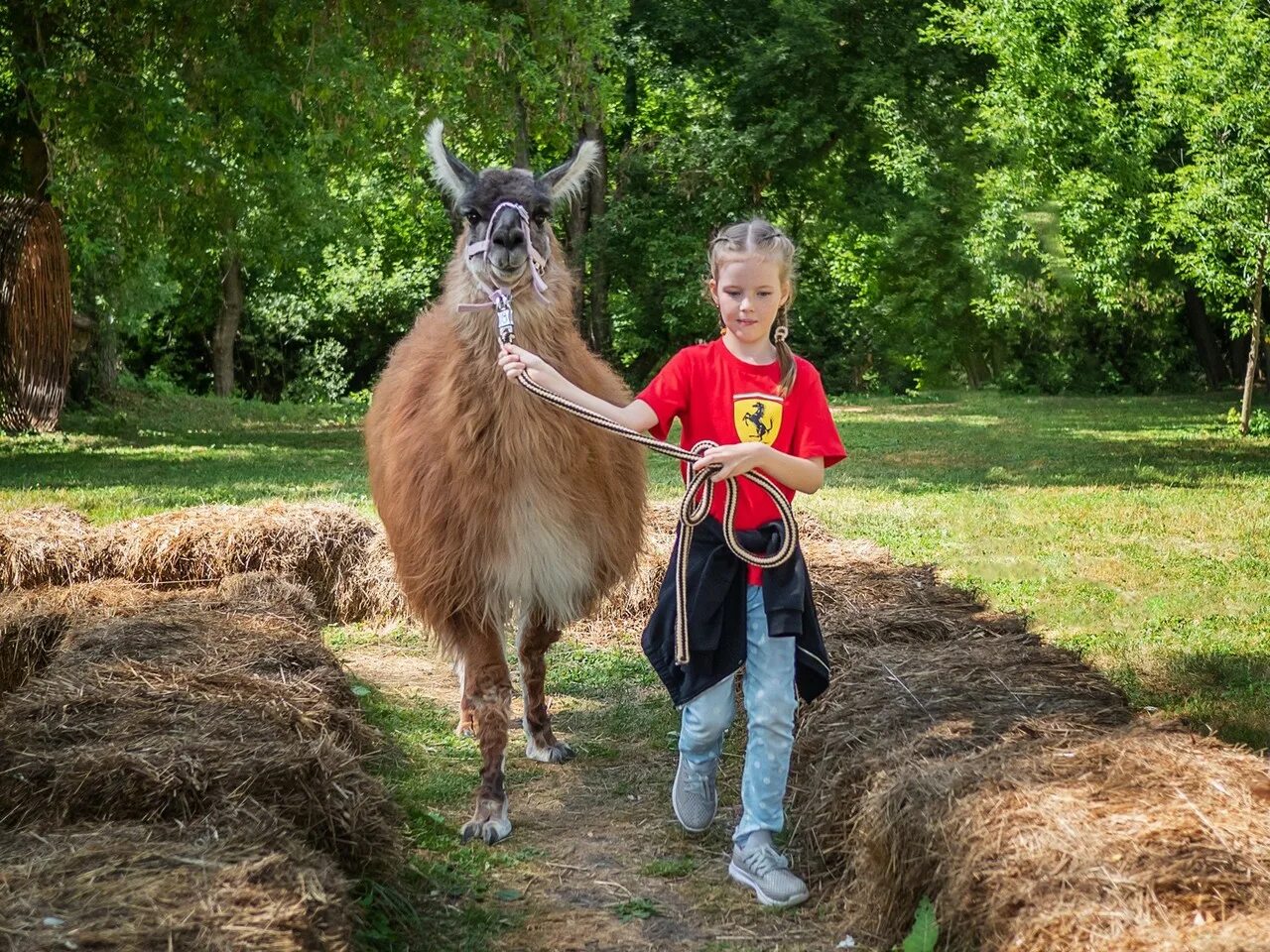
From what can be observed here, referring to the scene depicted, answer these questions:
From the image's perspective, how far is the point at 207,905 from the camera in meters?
2.83

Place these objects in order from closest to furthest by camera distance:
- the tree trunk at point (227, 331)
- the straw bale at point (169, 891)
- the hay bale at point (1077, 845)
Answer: the straw bale at point (169, 891) → the hay bale at point (1077, 845) → the tree trunk at point (227, 331)

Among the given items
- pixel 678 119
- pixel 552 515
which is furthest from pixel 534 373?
pixel 678 119

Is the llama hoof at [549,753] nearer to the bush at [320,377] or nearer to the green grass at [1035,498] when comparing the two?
the green grass at [1035,498]

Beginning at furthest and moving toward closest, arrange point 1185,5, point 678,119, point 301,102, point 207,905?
point 678,119 → point 1185,5 → point 301,102 → point 207,905

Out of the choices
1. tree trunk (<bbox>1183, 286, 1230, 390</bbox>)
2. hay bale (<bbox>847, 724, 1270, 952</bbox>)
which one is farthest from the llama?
tree trunk (<bbox>1183, 286, 1230, 390</bbox>)

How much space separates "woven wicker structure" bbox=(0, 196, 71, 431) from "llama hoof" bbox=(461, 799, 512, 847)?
11.8 meters

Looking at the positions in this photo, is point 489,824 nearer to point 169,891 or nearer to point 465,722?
point 465,722

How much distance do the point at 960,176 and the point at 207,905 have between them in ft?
94.4

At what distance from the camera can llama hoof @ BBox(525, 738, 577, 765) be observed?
571cm

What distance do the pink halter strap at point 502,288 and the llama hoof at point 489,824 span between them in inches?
65.7

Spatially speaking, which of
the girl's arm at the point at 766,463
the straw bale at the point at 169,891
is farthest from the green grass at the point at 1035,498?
the straw bale at the point at 169,891

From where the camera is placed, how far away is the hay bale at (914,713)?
164 inches

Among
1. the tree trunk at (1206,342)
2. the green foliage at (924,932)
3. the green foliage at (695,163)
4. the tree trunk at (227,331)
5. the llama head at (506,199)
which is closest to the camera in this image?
the green foliage at (924,932)

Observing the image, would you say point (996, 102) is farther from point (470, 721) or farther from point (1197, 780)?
point (1197, 780)
